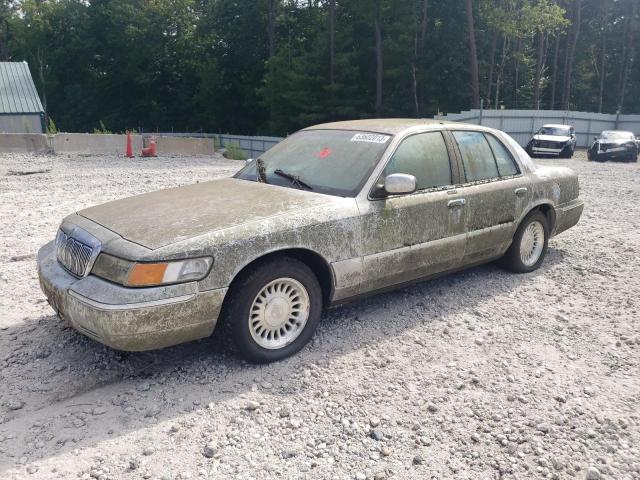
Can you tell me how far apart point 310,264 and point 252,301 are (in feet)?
2.01

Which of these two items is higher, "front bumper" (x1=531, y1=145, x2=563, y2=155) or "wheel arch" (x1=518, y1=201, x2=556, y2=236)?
"wheel arch" (x1=518, y1=201, x2=556, y2=236)

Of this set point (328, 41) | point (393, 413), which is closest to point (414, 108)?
point (328, 41)

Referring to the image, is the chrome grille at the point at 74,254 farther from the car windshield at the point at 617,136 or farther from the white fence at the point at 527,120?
the white fence at the point at 527,120

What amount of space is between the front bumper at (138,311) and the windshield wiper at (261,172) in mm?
1476

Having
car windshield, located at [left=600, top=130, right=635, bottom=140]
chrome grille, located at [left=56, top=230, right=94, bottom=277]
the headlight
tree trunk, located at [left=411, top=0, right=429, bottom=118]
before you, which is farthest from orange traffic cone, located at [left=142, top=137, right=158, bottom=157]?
tree trunk, located at [left=411, top=0, right=429, bottom=118]

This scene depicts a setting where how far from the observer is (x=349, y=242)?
4160mm

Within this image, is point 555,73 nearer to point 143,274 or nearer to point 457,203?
point 457,203

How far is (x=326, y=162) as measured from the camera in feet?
15.3

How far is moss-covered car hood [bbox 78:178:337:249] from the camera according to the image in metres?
3.64

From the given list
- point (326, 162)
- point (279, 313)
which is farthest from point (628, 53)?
point (279, 313)

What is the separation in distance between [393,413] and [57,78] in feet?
217

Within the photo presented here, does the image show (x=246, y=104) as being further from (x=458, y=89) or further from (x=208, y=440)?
(x=208, y=440)

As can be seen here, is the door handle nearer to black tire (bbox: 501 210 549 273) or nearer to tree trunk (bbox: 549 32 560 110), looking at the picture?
black tire (bbox: 501 210 549 273)

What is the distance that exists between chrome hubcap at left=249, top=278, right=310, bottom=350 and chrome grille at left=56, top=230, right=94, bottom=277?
1115mm
